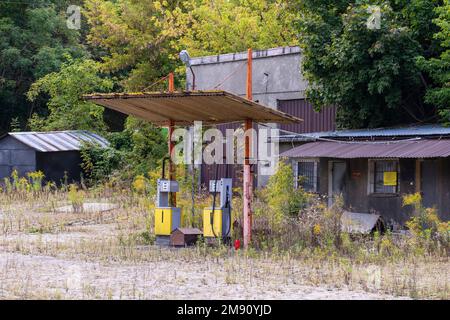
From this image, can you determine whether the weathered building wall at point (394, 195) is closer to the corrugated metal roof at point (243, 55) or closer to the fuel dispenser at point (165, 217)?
the corrugated metal roof at point (243, 55)

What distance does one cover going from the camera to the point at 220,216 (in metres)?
16.7

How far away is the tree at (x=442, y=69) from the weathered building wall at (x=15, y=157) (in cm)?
1803

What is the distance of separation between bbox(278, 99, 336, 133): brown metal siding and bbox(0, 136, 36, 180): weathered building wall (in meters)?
12.0

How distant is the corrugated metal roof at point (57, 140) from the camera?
111 feet

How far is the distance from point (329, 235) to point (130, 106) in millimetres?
5116

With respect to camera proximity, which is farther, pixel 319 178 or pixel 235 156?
pixel 235 156

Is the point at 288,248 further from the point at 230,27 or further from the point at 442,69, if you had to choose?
the point at 230,27

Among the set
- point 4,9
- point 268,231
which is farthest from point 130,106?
point 4,9

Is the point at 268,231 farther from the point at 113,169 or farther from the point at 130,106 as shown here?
the point at 113,169

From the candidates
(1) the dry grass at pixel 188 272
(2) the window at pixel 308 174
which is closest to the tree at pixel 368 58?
(2) the window at pixel 308 174

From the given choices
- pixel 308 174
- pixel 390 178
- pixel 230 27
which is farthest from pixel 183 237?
pixel 230 27

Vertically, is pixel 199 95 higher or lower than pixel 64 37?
lower

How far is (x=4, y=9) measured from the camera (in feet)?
146

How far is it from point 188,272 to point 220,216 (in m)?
3.34
